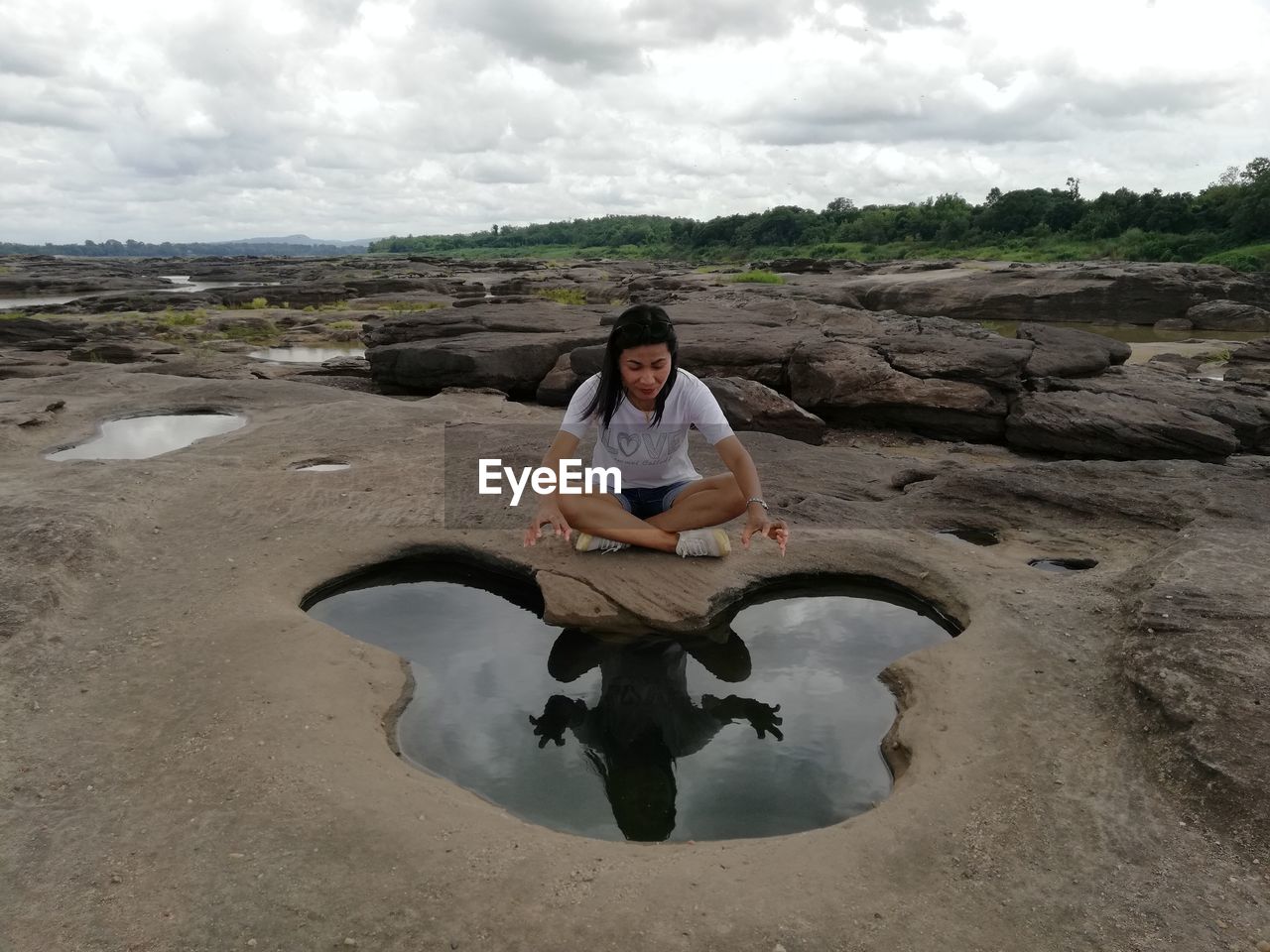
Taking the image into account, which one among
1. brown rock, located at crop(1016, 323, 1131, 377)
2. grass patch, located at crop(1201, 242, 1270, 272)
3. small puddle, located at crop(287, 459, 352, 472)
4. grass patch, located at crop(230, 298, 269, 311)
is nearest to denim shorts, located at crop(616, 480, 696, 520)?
small puddle, located at crop(287, 459, 352, 472)

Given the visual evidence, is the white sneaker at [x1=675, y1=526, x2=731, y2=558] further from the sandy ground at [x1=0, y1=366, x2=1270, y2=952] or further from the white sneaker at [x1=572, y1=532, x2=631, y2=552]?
the white sneaker at [x1=572, y1=532, x2=631, y2=552]

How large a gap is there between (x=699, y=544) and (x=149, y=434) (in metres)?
6.69

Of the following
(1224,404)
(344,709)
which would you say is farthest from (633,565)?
(1224,404)

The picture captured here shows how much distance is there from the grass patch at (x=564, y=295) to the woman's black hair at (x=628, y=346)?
2264 centimetres

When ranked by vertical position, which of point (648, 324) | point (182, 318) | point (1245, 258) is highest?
point (1245, 258)

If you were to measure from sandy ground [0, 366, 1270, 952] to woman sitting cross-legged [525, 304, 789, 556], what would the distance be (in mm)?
196

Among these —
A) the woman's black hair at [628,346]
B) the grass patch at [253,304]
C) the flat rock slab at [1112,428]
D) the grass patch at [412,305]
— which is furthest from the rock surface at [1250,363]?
the grass patch at [253,304]

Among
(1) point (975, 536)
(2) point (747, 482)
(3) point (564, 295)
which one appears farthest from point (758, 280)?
(2) point (747, 482)

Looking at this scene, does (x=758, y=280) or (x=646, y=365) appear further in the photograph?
(x=758, y=280)

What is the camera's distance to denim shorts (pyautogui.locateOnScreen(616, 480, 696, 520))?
15.7 ft

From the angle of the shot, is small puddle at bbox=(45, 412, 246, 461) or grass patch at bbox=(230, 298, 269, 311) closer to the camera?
small puddle at bbox=(45, 412, 246, 461)

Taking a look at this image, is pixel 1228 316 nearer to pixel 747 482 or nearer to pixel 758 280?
pixel 758 280

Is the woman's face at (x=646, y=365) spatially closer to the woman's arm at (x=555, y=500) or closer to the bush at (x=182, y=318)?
the woman's arm at (x=555, y=500)

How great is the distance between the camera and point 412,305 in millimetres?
27688
